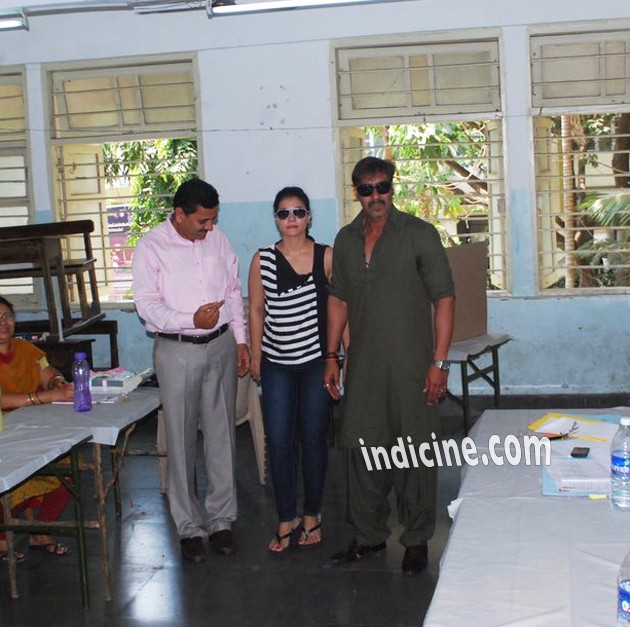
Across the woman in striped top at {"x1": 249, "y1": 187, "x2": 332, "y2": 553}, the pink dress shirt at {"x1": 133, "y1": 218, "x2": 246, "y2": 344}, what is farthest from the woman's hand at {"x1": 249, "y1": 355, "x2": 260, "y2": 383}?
the pink dress shirt at {"x1": 133, "y1": 218, "x2": 246, "y2": 344}

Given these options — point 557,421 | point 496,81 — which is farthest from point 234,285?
point 496,81

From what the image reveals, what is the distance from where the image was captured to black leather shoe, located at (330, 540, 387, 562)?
13.4 ft

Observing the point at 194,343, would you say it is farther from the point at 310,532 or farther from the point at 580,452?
the point at 580,452

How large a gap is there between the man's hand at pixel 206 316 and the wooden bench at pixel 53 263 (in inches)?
107

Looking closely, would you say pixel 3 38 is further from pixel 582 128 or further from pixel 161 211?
pixel 582 128

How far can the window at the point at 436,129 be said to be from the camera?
6930 mm

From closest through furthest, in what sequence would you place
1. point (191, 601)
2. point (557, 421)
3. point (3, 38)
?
point (557, 421) → point (191, 601) → point (3, 38)

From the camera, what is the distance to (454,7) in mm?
6766

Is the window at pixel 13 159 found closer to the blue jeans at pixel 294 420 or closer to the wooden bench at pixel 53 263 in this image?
the wooden bench at pixel 53 263

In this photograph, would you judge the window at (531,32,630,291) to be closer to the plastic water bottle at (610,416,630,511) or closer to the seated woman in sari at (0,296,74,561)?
the seated woman in sari at (0,296,74,561)

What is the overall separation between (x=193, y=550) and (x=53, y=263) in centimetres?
308

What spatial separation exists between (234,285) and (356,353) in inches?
32.1

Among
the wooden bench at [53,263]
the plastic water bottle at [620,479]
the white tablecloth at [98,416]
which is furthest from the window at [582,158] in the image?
the plastic water bottle at [620,479]

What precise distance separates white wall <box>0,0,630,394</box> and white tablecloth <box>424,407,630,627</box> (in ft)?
13.9
